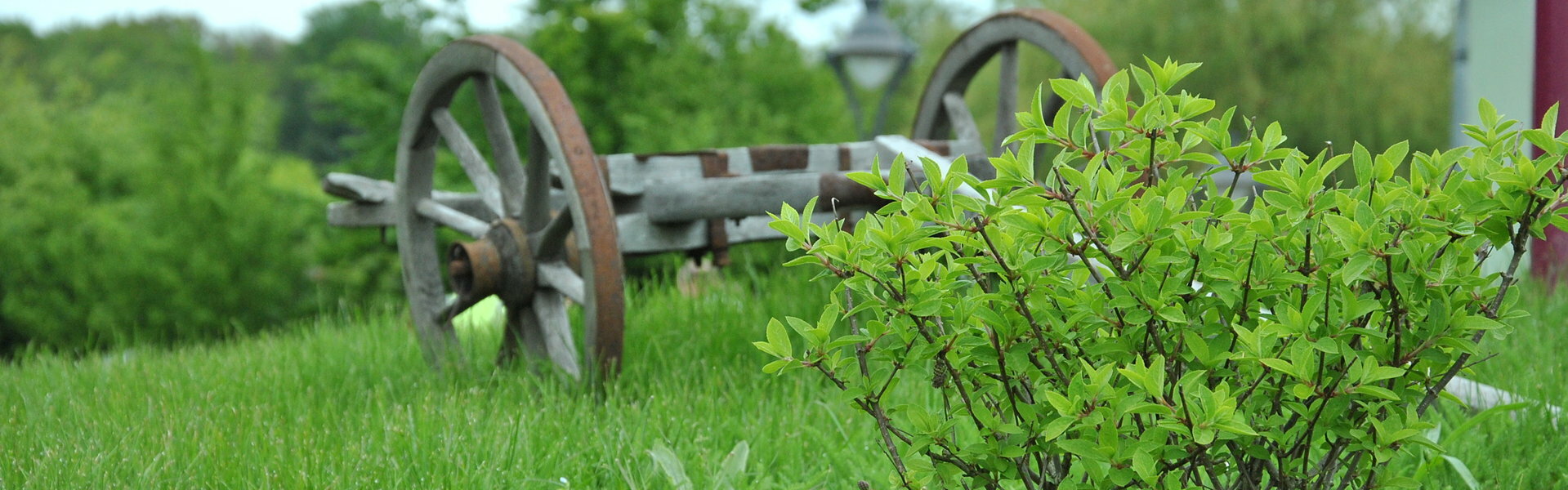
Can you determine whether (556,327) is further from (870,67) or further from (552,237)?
(870,67)

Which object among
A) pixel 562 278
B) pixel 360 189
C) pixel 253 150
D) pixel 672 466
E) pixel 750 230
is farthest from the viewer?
pixel 253 150

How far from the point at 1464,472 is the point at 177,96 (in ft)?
37.3

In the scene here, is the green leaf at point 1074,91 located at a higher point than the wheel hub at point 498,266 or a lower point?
higher

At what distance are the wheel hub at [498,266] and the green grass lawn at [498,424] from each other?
232mm

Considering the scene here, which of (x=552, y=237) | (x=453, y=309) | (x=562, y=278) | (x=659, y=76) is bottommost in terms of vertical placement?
(x=453, y=309)

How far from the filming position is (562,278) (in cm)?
324

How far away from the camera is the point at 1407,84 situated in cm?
1723

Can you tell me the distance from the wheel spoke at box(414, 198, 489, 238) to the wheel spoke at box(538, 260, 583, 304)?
236 millimetres

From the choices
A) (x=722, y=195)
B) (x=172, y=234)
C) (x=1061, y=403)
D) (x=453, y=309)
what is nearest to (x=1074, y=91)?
(x=1061, y=403)

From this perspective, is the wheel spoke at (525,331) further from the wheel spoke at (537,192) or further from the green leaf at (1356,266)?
the green leaf at (1356,266)

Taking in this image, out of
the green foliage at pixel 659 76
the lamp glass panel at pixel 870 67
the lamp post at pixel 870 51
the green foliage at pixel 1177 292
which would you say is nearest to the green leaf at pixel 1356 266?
the green foliage at pixel 1177 292

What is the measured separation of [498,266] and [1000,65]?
190 cm

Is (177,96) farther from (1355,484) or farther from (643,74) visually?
(1355,484)

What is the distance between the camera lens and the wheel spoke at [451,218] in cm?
353
